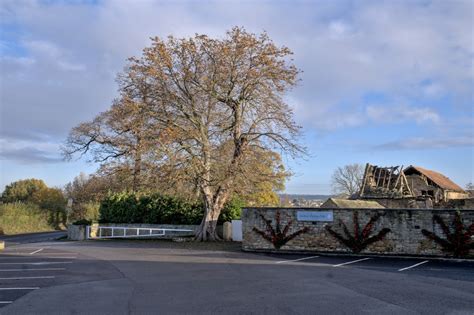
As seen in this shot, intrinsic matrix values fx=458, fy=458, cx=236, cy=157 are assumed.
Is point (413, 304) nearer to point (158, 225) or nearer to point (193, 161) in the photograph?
point (193, 161)

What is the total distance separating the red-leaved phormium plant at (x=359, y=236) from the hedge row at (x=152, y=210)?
9.43m

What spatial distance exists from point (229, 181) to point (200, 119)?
3.99m

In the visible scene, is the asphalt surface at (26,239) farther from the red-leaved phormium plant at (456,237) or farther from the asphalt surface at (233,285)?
the red-leaved phormium plant at (456,237)

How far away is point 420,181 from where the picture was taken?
53000 millimetres

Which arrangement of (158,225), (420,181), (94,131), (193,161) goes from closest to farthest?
(193,161), (158,225), (94,131), (420,181)

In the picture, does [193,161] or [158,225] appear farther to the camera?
[158,225]

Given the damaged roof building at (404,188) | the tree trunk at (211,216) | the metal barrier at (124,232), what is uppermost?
the damaged roof building at (404,188)

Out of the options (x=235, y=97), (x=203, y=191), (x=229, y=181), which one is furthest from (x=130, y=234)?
(x=235, y=97)

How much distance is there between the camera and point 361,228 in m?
20.1

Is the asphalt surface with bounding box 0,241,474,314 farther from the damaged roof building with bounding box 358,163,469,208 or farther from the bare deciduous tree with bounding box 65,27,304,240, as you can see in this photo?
the damaged roof building with bounding box 358,163,469,208

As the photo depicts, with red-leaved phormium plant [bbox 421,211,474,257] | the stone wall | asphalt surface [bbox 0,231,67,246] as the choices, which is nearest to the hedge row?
asphalt surface [bbox 0,231,67,246]

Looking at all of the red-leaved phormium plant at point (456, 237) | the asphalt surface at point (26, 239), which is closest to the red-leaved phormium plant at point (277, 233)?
the red-leaved phormium plant at point (456, 237)

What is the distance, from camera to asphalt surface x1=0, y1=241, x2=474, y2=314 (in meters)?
8.95

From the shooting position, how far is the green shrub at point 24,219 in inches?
1699
